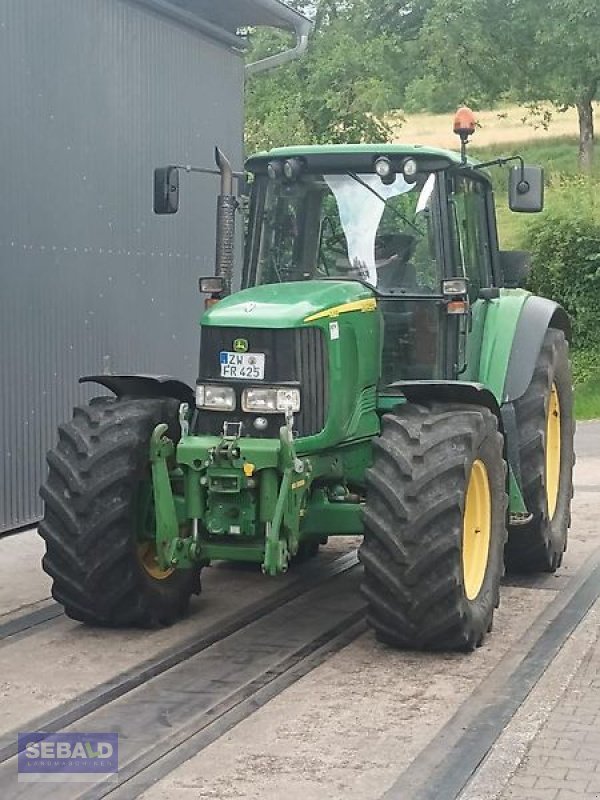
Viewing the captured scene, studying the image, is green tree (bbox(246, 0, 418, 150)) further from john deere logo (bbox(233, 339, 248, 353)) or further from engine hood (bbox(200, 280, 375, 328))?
john deere logo (bbox(233, 339, 248, 353))

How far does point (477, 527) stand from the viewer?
6.86 metres

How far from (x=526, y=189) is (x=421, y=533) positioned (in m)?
2.30

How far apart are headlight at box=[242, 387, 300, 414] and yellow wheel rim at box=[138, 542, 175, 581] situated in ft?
3.10

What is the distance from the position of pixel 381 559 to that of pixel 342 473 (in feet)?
2.95

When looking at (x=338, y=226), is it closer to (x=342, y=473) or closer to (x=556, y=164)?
(x=342, y=473)

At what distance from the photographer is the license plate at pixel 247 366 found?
661cm

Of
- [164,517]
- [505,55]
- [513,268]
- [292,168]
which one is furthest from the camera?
[505,55]

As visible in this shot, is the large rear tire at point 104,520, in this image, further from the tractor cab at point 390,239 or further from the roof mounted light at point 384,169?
the roof mounted light at point 384,169

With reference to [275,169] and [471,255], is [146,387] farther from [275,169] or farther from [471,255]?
[471,255]

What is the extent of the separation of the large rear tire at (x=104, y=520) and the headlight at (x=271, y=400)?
0.59 meters

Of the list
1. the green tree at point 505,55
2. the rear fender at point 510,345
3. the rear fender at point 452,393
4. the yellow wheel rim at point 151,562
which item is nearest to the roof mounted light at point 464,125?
the rear fender at point 510,345

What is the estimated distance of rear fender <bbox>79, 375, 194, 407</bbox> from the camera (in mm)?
7246

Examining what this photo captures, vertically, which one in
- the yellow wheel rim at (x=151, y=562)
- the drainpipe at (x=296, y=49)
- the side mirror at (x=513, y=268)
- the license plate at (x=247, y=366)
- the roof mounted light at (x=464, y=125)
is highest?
the drainpipe at (x=296, y=49)

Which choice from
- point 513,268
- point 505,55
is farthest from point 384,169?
point 505,55
